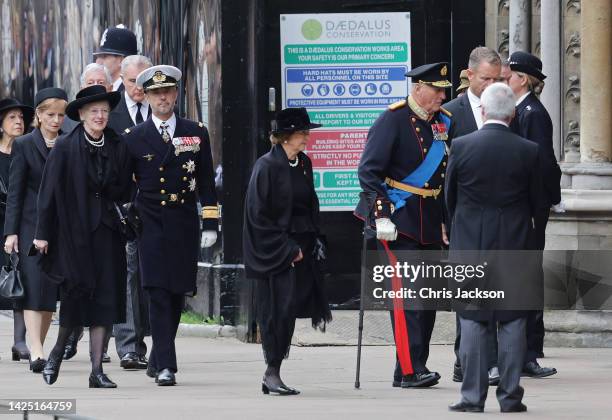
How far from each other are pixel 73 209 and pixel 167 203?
23.4 inches

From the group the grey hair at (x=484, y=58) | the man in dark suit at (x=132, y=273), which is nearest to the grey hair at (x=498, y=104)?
the grey hair at (x=484, y=58)

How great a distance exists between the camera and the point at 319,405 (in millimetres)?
10883

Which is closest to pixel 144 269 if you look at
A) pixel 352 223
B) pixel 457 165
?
pixel 457 165

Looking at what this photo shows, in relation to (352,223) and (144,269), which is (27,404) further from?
(352,223)

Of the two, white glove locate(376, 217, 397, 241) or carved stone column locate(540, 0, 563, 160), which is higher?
carved stone column locate(540, 0, 563, 160)

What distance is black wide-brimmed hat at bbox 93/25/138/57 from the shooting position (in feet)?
48.4

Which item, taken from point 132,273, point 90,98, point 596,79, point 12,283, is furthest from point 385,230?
point 596,79

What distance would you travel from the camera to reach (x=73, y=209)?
12.0m

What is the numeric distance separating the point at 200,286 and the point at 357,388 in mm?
4274

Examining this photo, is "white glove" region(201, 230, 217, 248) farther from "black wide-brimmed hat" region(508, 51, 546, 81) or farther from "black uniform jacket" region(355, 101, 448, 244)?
"black wide-brimmed hat" region(508, 51, 546, 81)

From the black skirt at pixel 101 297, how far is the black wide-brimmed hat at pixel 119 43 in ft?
9.77

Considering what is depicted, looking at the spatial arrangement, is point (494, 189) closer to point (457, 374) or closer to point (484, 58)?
point (457, 374)

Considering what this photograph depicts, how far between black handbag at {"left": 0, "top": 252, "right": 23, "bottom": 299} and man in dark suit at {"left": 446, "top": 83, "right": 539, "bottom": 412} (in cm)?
394

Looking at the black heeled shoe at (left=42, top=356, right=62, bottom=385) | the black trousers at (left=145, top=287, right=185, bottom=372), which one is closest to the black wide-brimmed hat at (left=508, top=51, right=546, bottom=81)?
the black trousers at (left=145, top=287, right=185, bottom=372)
